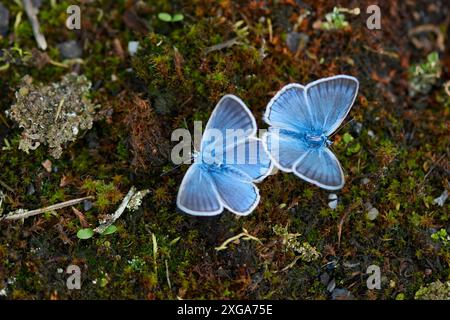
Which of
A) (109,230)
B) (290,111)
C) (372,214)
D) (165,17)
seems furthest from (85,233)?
(372,214)

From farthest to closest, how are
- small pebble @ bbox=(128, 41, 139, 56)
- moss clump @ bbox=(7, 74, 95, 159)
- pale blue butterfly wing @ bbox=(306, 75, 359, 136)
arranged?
1. small pebble @ bbox=(128, 41, 139, 56)
2. moss clump @ bbox=(7, 74, 95, 159)
3. pale blue butterfly wing @ bbox=(306, 75, 359, 136)

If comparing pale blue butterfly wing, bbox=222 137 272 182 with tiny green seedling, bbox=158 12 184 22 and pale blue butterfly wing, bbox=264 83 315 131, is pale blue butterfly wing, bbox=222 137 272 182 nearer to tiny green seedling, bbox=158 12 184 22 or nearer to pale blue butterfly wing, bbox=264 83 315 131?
pale blue butterfly wing, bbox=264 83 315 131

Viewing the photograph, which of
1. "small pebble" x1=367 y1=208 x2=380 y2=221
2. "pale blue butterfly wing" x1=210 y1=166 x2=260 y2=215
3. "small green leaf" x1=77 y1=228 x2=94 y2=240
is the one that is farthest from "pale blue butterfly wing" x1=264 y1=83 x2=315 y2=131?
"small green leaf" x1=77 y1=228 x2=94 y2=240

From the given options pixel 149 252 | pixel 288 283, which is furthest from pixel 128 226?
pixel 288 283

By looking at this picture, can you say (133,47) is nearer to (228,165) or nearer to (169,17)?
(169,17)

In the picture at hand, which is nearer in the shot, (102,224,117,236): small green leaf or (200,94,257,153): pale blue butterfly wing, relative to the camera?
(200,94,257,153): pale blue butterfly wing

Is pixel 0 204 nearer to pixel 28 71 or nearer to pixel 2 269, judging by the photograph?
pixel 2 269

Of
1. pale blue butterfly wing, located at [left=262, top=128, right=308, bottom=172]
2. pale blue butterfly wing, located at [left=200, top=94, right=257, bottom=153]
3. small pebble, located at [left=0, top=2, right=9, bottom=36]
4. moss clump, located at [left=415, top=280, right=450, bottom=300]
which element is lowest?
moss clump, located at [left=415, top=280, right=450, bottom=300]
